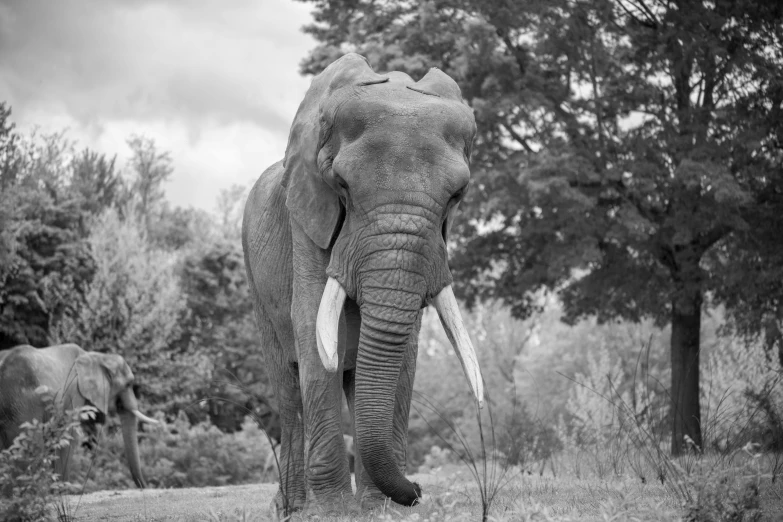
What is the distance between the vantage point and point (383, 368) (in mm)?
5797

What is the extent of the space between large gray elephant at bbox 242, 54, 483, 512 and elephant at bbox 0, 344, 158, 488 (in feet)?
20.3

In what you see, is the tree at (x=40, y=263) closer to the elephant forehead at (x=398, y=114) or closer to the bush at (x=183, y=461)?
the bush at (x=183, y=461)

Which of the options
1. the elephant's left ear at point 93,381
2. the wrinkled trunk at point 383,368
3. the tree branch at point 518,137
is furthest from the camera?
the tree branch at point 518,137

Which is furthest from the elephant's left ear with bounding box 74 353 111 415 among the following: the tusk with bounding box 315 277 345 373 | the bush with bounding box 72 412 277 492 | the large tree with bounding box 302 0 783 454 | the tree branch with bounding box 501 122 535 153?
the tusk with bounding box 315 277 345 373

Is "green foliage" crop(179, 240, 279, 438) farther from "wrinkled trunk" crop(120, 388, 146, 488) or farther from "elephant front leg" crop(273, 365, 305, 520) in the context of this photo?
"elephant front leg" crop(273, 365, 305, 520)

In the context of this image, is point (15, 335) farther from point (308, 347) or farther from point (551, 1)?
point (308, 347)

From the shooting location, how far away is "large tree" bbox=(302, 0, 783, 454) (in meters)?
12.8

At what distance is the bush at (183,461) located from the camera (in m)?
17.6

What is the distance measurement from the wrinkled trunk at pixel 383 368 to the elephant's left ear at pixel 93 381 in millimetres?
10301

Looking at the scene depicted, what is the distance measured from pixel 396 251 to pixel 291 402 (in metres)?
2.33

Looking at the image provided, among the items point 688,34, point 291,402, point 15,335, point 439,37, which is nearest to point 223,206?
point 15,335

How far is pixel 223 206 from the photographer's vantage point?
47375mm

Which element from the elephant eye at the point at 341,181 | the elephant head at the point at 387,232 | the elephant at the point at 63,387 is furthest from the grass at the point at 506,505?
the elephant at the point at 63,387

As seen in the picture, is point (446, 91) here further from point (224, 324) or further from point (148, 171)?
point (148, 171)
